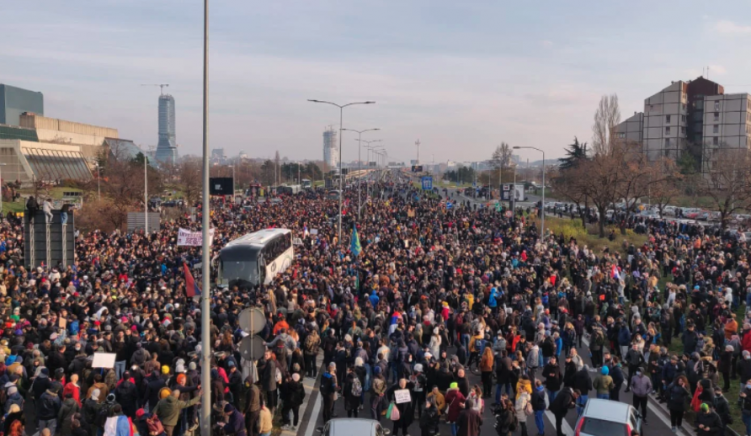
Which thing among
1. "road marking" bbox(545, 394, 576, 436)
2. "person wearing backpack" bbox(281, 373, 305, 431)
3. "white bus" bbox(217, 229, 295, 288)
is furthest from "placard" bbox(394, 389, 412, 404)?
"white bus" bbox(217, 229, 295, 288)

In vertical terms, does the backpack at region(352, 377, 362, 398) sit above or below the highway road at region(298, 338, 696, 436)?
above

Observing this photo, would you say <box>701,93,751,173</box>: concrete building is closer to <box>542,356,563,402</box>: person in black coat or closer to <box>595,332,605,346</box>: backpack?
<box>595,332,605,346</box>: backpack

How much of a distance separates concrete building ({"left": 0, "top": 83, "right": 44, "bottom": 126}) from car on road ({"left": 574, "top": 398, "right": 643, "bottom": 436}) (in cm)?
11927

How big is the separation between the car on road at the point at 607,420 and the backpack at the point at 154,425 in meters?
6.68

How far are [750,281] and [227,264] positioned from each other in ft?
61.5

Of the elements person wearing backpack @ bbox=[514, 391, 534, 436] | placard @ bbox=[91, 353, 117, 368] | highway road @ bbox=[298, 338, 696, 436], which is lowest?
highway road @ bbox=[298, 338, 696, 436]

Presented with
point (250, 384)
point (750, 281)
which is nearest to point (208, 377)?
point (250, 384)

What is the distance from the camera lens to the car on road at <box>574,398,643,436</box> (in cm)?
1062

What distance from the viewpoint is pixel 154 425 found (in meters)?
10.5

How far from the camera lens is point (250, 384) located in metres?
11.5

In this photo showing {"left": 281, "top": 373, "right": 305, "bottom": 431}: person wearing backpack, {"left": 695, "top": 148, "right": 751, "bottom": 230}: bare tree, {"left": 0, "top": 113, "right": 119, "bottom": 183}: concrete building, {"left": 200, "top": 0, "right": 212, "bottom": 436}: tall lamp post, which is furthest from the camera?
{"left": 0, "top": 113, "right": 119, "bottom": 183}: concrete building

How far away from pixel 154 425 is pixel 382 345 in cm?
536

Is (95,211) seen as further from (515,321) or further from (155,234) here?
(515,321)

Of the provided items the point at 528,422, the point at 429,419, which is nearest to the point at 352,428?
the point at 429,419
